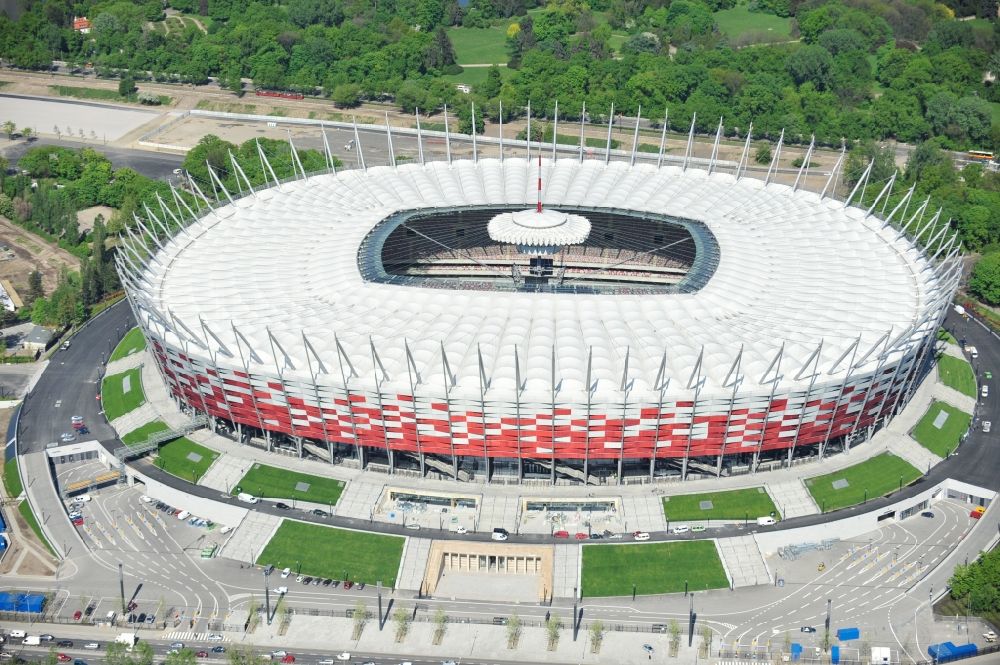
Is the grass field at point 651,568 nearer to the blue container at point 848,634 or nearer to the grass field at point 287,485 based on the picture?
the blue container at point 848,634

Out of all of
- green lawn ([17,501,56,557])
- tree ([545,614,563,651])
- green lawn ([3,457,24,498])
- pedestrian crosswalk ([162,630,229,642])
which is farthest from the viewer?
green lawn ([3,457,24,498])

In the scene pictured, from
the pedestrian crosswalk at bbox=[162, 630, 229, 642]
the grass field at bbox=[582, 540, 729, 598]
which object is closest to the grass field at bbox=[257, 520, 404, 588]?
the pedestrian crosswalk at bbox=[162, 630, 229, 642]

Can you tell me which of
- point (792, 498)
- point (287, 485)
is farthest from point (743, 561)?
point (287, 485)

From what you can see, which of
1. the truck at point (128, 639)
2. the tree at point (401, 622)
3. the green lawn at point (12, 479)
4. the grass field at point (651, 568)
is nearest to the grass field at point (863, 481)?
the grass field at point (651, 568)

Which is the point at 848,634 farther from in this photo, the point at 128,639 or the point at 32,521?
the point at 32,521

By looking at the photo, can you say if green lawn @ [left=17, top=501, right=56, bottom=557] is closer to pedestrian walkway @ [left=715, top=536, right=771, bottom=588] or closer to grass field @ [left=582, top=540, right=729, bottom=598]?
grass field @ [left=582, top=540, right=729, bottom=598]

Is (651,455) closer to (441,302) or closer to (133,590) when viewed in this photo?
(441,302)
